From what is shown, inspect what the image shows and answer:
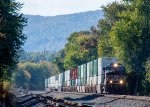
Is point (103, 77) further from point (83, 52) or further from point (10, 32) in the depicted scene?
point (83, 52)

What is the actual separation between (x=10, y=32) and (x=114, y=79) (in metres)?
18.7

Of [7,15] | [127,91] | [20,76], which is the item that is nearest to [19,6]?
[7,15]

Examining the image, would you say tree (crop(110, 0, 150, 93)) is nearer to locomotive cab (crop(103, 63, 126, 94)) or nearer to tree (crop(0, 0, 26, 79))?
locomotive cab (crop(103, 63, 126, 94))

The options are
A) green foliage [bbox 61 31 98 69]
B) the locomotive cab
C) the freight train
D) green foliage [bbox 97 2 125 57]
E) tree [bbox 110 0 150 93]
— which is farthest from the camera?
green foliage [bbox 61 31 98 69]

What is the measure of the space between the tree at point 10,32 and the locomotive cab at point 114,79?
1381cm

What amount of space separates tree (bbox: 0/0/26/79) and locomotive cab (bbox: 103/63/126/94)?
13813mm

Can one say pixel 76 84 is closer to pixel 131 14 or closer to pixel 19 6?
pixel 131 14

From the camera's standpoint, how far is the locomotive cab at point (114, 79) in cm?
4759

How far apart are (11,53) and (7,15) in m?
3.28

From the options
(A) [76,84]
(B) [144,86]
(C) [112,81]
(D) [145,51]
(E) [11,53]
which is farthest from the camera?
(A) [76,84]

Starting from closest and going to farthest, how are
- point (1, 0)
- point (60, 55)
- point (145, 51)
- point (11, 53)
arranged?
point (1, 0) → point (11, 53) → point (145, 51) → point (60, 55)

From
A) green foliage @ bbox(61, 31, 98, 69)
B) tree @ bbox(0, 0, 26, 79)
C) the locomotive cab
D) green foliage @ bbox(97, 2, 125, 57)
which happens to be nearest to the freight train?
the locomotive cab

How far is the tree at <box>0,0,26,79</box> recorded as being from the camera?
31234mm

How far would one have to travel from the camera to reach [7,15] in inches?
1339
